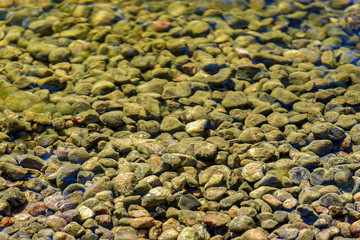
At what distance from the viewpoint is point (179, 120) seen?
397 centimetres

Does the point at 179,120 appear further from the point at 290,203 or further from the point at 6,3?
the point at 6,3

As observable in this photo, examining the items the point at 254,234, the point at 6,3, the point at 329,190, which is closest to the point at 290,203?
the point at 329,190

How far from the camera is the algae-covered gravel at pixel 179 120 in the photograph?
2.90 m

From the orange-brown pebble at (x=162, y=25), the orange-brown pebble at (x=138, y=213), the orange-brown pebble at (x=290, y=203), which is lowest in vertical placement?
the orange-brown pebble at (x=138, y=213)

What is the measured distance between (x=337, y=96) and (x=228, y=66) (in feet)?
3.97

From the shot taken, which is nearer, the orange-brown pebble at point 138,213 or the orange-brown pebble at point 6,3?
the orange-brown pebble at point 138,213

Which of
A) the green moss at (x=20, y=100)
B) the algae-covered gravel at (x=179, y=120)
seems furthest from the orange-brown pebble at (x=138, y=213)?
the green moss at (x=20, y=100)

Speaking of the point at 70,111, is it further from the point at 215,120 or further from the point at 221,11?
the point at 221,11

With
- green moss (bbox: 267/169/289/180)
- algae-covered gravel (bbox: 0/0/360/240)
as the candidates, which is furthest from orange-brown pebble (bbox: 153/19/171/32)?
green moss (bbox: 267/169/289/180)

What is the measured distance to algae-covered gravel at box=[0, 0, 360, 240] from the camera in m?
2.90

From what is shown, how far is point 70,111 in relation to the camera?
13.1ft

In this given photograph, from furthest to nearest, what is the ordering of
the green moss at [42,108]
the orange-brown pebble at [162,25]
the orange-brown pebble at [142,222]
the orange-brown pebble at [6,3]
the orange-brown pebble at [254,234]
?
the orange-brown pebble at [6,3]
the orange-brown pebble at [162,25]
the green moss at [42,108]
the orange-brown pebble at [142,222]
the orange-brown pebble at [254,234]

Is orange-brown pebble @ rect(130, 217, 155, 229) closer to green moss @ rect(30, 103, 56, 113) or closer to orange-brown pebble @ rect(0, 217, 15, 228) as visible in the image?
orange-brown pebble @ rect(0, 217, 15, 228)

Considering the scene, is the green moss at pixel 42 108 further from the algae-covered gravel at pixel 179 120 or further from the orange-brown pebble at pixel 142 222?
the orange-brown pebble at pixel 142 222
